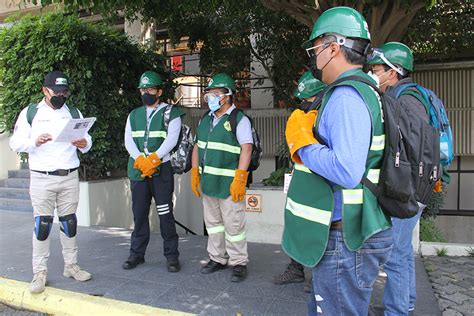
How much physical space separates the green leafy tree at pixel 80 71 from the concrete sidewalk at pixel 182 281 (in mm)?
1663

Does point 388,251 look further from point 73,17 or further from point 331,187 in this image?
point 73,17

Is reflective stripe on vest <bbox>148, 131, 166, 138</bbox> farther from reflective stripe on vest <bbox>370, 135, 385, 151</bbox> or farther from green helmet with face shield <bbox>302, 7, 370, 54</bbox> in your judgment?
reflective stripe on vest <bbox>370, 135, 385, 151</bbox>

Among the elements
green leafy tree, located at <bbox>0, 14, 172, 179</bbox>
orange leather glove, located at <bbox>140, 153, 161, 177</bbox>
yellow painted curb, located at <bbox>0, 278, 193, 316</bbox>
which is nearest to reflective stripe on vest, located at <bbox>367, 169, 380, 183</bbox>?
yellow painted curb, located at <bbox>0, 278, 193, 316</bbox>

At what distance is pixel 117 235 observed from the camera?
6.12m

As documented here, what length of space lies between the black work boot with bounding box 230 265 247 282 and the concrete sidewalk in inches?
2.2

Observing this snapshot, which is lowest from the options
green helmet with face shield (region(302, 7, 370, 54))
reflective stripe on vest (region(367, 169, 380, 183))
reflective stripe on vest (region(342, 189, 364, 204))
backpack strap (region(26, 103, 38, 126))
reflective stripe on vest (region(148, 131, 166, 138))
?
reflective stripe on vest (region(342, 189, 364, 204))

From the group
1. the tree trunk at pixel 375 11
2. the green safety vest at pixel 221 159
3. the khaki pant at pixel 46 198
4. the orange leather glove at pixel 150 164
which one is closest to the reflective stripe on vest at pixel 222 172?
the green safety vest at pixel 221 159

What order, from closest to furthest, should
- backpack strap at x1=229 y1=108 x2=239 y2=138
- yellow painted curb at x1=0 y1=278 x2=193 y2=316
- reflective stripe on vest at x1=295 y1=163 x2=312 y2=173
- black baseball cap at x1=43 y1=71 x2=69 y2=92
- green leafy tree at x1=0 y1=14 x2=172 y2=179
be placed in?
reflective stripe on vest at x1=295 y1=163 x2=312 y2=173 < yellow painted curb at x1=0 y1=278 x2=193 y2=316 < black baseball cap at x1=43 y1=71 x2=69 y2=92 < backpack strap at x1=229 y1=108 x2=239 y2=138 < green leafy tree at x1=0 y1=14 x2=172 y2=179

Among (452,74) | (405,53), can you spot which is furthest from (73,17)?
(452,74)

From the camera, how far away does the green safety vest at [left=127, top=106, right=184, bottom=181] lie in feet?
14.9

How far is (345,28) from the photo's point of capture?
2.08 m

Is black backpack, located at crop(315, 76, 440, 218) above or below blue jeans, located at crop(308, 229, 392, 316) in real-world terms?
above

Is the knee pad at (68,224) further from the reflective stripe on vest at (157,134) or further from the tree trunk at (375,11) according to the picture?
the tree trunk at (375,11)

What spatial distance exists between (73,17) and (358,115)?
5920 mm
